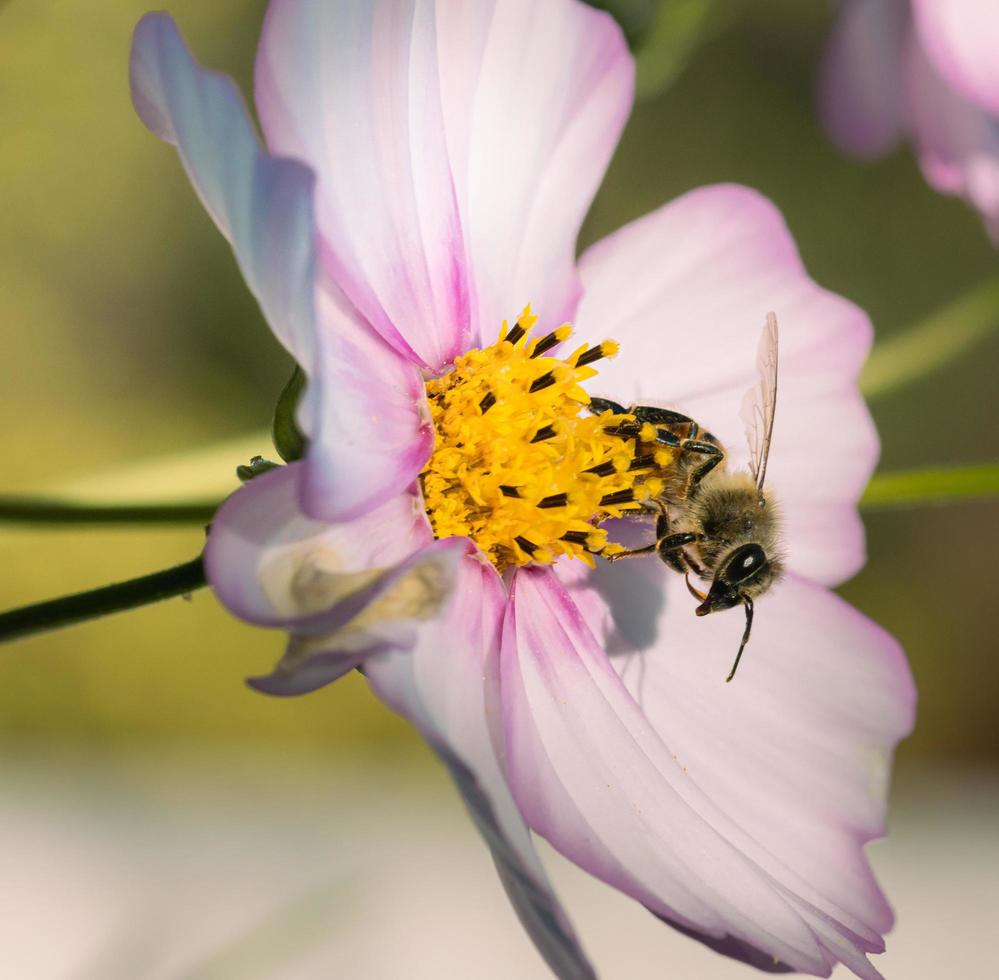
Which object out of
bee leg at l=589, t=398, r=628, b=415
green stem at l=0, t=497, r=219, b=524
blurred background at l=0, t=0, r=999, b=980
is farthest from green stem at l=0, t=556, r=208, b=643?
blurred background at l=0, t=0, r=999, b=980

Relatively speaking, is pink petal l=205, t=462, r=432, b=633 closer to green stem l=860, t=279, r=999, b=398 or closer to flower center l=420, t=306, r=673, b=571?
flower center l=420, t=306, r=673, b=571

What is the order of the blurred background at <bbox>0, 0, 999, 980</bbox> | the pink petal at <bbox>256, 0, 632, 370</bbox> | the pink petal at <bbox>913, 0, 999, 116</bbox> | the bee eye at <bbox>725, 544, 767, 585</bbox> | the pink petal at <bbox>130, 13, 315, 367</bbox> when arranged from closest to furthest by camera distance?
the pink petal at <bbox>130, 13, 315, 367</bbox>
the pink petal at <bbox>256, 0, 632, 370</bbox>
the bee eye at <bbox>725, 544, 767, 585</bbox>
the pink petal at <bbox>913, 0, 999, 116</bbox>
the blurred background at <bbox>0, 0, 999, 980</bbox>

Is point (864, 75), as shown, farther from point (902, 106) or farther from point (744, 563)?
point (744, 563)

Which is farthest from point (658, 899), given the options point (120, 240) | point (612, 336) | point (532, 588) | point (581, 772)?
point (120, 240)

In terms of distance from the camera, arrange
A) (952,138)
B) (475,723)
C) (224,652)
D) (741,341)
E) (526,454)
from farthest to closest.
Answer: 1. (224,652)
2. (952,138)
3. (741,341)
4. (526,454)
5. (475,723)

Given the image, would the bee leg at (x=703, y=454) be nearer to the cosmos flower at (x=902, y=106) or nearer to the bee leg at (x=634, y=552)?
the bee leg at (x=634, y=552)

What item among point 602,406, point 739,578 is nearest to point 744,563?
point 739,578
